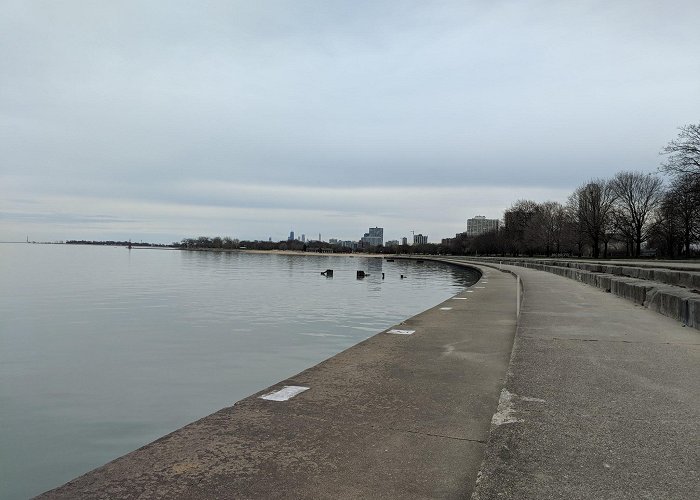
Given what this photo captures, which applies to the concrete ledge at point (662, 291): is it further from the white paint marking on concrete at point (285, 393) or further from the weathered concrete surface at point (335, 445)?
the white paint marking on concrete at point (285, 393)

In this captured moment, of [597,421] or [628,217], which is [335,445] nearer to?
[597,421]

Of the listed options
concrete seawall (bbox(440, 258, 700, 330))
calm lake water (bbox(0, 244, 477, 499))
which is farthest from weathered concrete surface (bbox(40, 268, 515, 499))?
concrete seawall (bbox(440, 258, 700, 330))

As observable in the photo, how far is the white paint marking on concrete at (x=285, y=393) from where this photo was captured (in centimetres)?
552

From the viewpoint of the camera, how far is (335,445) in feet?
13.6

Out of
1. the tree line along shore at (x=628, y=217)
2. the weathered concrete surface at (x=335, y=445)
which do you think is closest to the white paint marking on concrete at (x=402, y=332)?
the weathered concrete surface at (x=335, y=445)

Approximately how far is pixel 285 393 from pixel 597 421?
3272mm

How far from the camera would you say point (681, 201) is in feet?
135

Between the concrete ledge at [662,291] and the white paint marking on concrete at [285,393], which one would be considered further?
the concrete ledge at [662,291]

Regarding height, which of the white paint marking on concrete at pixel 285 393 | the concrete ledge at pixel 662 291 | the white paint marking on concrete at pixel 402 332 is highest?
the concrete ledge at pixel 662 291

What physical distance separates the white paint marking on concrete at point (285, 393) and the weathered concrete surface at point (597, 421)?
235 cm

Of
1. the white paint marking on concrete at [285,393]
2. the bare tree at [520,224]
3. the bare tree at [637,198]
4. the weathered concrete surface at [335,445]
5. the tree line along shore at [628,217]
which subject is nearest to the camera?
the weathered concrete surface at [335,445]

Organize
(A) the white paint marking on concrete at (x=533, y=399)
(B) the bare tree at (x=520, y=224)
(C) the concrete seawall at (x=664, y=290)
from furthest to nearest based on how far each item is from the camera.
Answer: (B) the bare tree at (x=520, y=224) → (C) the concrete seawall at (x=664, y=290) → (A) the white paint marking on concrete at (x=533, y=399)

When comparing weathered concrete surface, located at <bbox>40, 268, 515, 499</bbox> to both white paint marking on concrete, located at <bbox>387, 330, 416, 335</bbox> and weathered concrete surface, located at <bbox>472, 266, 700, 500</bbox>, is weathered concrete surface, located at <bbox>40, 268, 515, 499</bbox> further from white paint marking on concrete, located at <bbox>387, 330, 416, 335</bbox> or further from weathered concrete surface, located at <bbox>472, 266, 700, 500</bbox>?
white paint marking on concrete, located at <bbox>387, 330, 416, 335</bbox>

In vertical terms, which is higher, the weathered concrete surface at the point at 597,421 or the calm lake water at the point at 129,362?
the weathered concrete surface at the point at 597,421
